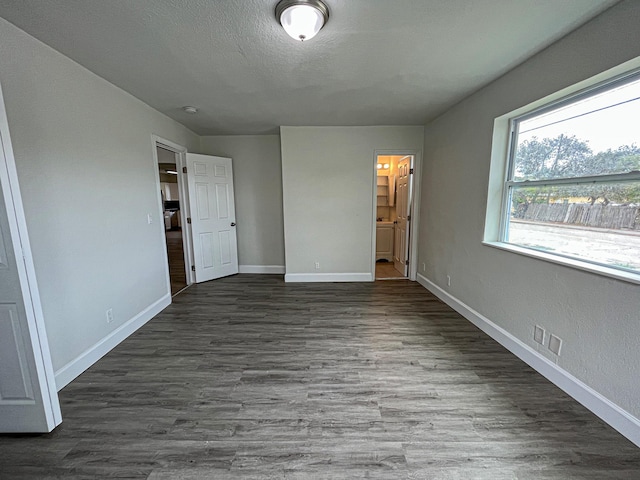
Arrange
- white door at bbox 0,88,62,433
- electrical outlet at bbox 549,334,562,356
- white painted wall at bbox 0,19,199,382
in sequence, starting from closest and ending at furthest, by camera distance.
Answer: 1. white door at bbox 0,88,62,433
2. white painted wall at bbox 0,19,199,382
3. electrical outlet at bbox 549,334,562,356

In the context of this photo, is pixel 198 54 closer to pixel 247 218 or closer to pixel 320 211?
pixel 320 211

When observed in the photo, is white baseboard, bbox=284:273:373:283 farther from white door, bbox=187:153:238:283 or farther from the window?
the window

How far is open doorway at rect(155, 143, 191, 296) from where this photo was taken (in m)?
3.99

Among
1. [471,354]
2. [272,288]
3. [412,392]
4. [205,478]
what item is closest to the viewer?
[205,478]

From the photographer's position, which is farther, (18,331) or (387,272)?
(387,272)

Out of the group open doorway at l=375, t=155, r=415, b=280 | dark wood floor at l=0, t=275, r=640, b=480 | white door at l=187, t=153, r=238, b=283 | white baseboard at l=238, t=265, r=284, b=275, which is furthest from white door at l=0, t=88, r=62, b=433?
open doorway at l=375, t=155, r=415, b=280

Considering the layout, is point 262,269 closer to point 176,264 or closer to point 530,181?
point 176,264

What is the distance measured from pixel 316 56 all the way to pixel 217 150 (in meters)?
3.11

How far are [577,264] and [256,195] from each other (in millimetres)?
4230

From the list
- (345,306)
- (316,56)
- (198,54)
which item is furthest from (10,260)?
(345,306)

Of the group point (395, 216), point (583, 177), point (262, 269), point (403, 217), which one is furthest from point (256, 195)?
point (583, 177)

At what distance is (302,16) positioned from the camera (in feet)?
4.72

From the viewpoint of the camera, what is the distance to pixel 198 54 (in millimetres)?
1918

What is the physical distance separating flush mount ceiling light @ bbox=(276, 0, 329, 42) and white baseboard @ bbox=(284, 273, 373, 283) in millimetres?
3258
